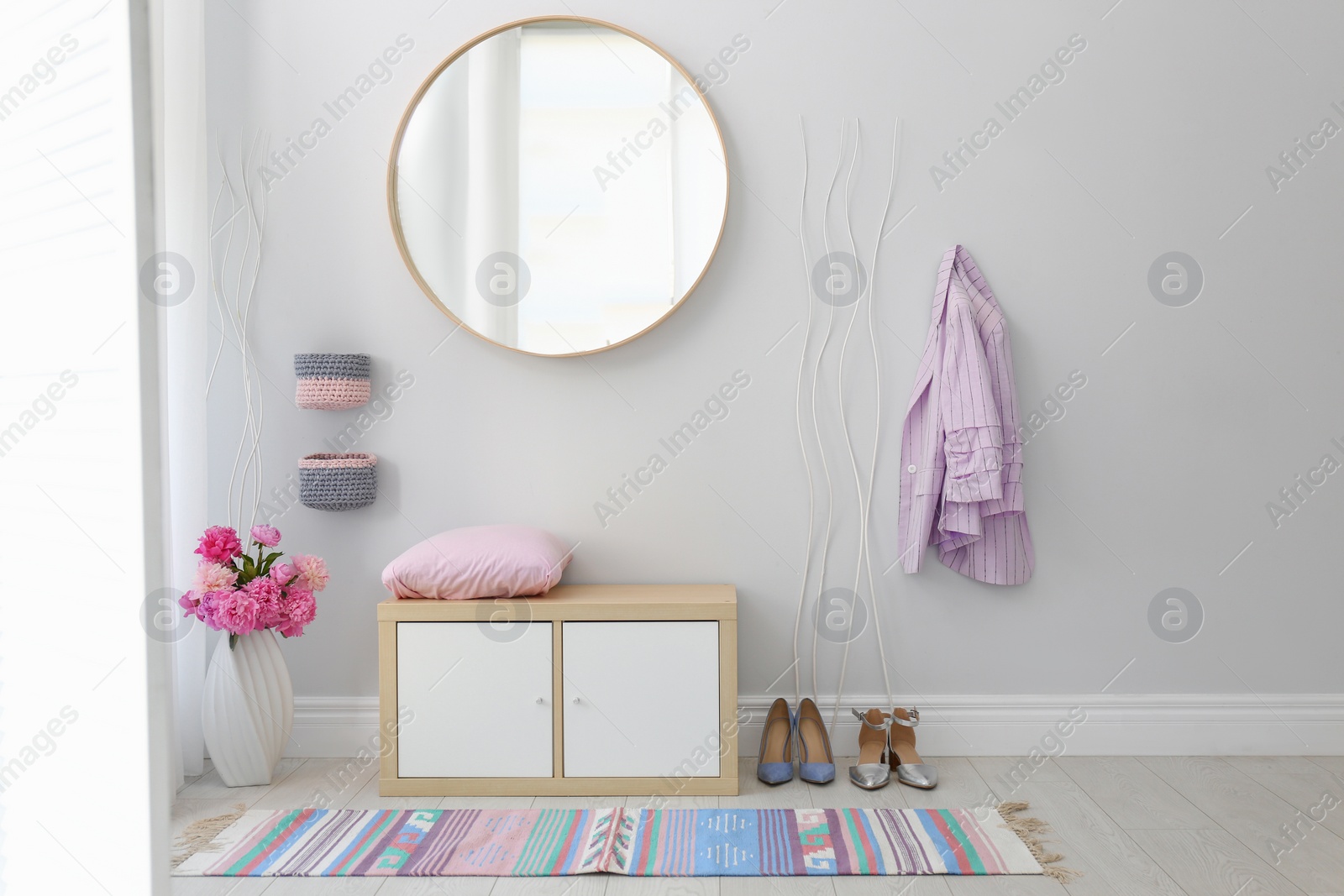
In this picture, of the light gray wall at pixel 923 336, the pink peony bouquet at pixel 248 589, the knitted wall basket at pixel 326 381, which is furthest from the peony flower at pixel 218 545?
the knitted wall basket at pixel 326 381

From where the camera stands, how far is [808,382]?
2295 mm

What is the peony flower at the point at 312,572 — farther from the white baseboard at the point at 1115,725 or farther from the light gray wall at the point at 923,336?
the white baseboard at the point at 1115,725

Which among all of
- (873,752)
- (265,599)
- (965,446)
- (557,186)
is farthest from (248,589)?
(965,446)

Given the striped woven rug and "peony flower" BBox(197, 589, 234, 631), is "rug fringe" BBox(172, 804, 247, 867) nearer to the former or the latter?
the striped woven rug

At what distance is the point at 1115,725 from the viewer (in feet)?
7.51

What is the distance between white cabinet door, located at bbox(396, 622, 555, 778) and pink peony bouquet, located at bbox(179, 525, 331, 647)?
283mm

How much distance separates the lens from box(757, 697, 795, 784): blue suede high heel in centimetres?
210

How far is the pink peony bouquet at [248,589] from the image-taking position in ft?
6.59

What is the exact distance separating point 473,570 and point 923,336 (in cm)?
131

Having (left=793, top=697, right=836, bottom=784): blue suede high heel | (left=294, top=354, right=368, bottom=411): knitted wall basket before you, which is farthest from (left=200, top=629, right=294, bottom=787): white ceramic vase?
(left=793, top=697, right=836, bottom=784): blue suede high heel

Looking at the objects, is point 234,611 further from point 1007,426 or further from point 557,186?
point 1007,426

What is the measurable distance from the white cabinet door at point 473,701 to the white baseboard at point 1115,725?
23.0 inches

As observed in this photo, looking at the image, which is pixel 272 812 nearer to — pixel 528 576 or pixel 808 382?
pixel 528 576

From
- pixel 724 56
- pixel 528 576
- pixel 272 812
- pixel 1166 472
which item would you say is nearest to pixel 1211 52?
pixel 1166 472
